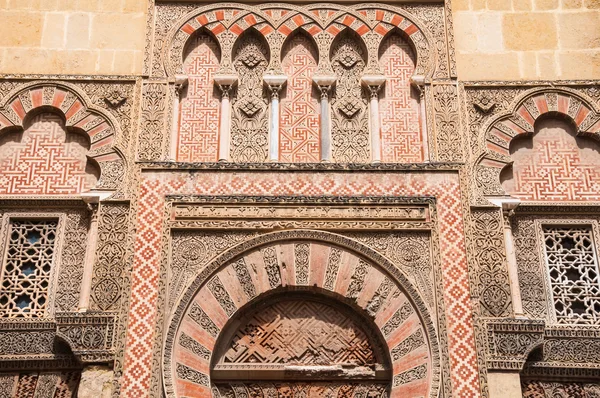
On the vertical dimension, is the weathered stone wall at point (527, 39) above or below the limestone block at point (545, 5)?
below

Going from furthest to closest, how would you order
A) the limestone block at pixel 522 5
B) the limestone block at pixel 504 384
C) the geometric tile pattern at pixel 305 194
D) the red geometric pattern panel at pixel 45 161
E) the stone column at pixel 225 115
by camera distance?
1. the limestone block at pixel 522 5
2. the stone column at pixel 225 115
3. the red geometric pattern panel at pixel 45 161
4. the geometric tile pattern at pixel 305 194
5. the limestone block at pixel 504 384

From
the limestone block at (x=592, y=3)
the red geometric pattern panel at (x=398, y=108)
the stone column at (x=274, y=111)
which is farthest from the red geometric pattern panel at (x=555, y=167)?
the stone column at (x=274, y=111)

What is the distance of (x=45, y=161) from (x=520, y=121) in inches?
161

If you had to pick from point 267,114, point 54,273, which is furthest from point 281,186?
point 54,273

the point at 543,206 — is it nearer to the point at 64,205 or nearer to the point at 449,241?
the point at 449,241

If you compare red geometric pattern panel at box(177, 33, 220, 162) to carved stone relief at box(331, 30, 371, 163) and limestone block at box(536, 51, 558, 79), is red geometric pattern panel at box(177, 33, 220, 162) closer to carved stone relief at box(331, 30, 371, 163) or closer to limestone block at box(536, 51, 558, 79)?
carved stone relief at box(331, 30, 371, 163)

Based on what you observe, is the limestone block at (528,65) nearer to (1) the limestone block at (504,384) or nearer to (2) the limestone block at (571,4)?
(2) the limestone block at (571,4)

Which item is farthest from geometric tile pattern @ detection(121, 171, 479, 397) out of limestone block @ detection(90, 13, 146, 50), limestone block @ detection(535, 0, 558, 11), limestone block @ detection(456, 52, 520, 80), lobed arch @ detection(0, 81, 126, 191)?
limestone block @ detection(535, 0, 558, 11)

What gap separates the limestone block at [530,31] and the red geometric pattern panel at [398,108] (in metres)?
0.90

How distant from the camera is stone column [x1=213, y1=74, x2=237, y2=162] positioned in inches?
283

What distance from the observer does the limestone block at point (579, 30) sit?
7.58 metres

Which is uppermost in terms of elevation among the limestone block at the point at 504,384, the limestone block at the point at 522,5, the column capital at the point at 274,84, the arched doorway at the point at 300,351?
the limestone block at the point at 522,5

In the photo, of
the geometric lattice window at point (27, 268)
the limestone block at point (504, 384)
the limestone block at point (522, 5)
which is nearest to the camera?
the limestone block at point (504, 384)

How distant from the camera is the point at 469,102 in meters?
7.35
